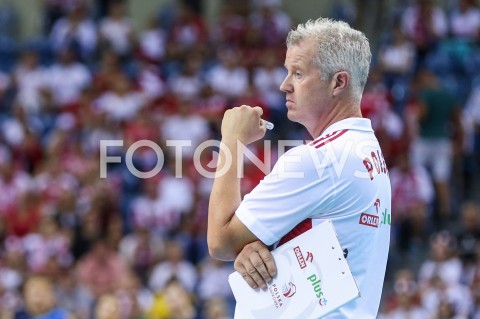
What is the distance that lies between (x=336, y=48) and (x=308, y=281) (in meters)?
0.79

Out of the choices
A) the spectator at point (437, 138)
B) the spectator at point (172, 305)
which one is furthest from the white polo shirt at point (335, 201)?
the spectator at point (437, 138)

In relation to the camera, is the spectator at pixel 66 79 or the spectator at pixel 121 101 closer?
the spectator at pixel 121 101

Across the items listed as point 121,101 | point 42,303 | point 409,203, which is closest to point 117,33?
point 121,101

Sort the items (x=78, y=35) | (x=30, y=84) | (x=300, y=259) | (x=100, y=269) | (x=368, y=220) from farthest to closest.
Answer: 1. (x=78, y=35)
2. (x=30, y=84)
3. (x=100, y=269)
4. (x=368, y=220)
5. (x=300, y=259)

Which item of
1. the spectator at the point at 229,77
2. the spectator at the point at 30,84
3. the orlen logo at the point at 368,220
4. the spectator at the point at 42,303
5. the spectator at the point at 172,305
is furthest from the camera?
the spectator at the point at 30,84

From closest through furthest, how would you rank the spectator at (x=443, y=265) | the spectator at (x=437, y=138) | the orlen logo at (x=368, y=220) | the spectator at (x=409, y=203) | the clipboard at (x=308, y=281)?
the clipboard at (x=308, y=281) < the orlen logo at (x=368, y=220) < the spectator at (x=443, y=265) < the spectator at (x=409, y=203) < the spectator at (x=437, y=138)

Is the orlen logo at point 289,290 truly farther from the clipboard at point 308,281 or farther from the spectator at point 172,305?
the spectator at point 172,305

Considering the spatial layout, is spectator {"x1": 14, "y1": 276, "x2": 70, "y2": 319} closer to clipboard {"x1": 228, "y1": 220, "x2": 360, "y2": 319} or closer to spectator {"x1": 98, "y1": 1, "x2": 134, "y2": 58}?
clipboard {"x1": 228, "y1": 220, "x2": 360, "y2": 319}

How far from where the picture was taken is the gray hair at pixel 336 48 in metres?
3.61

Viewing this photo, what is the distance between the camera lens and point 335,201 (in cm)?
352

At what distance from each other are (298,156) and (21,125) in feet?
39.1

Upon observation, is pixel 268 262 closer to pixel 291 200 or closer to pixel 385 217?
pixel 291 200

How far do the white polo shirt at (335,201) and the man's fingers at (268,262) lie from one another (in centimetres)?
4

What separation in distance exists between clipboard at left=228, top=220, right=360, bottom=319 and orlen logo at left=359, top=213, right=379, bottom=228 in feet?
0.49
